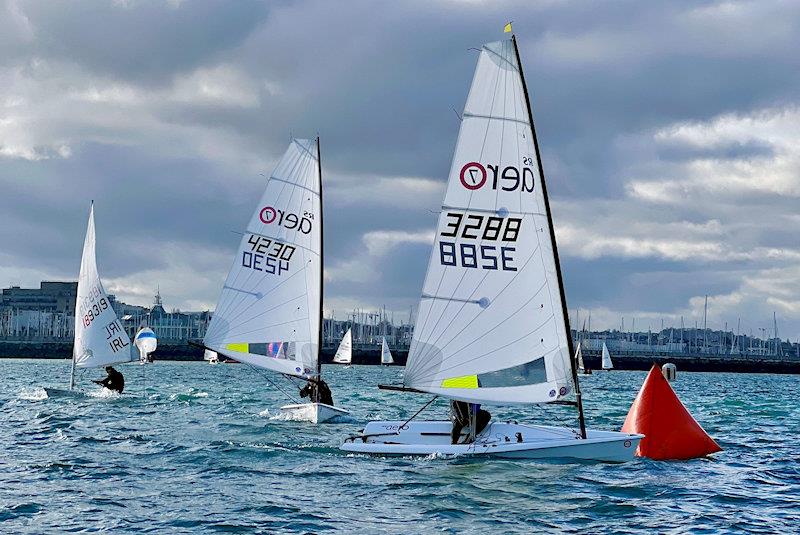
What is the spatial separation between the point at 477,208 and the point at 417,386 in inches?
158

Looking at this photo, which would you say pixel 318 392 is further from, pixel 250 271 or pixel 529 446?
pixel 529 446

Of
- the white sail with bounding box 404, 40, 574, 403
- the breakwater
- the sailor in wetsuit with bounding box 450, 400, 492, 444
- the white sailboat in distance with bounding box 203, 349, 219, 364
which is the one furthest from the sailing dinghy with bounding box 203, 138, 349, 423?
the breakwater

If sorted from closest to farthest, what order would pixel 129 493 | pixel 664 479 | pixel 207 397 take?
pixel 129 493 < pixel 664 479 < pixel 207 397

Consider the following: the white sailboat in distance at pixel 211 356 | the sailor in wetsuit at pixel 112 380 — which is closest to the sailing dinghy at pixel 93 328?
the sailor in wetsuit at pixel 112 380

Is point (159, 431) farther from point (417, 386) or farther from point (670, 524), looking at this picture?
point (670, 524)

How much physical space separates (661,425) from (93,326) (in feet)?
95.1

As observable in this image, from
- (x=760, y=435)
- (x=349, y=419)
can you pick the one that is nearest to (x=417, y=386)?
(x=349, y=419)

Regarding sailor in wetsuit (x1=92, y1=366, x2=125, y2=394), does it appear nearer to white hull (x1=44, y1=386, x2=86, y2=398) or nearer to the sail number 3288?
white hull (x1=44, y1=386, x2=86, y2=398)

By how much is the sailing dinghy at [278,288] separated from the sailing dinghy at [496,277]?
12735mm

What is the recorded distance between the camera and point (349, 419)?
108 feet

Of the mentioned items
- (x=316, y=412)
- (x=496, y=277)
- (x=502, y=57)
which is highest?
(x=502, y=57)

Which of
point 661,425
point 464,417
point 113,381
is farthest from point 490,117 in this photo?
point 113,381

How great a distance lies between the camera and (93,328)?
45406mm

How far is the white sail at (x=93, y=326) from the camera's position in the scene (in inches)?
1784
